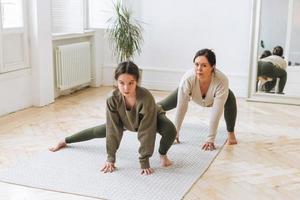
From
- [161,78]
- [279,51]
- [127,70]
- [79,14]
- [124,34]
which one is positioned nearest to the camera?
[127,70]

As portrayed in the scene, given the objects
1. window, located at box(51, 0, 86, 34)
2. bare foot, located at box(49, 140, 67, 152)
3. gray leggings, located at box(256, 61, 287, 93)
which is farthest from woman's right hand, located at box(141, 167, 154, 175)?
window, located at box(51, 0, 86, 34)

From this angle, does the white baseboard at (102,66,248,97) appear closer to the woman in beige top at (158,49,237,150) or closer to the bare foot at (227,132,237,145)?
the bare foot at (227,132,237,145)

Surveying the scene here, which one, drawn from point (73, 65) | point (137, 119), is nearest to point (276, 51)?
point (73, 65)

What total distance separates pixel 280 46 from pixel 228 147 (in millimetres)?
1967

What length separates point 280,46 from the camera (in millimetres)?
4715

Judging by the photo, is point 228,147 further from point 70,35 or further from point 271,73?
point 70,35

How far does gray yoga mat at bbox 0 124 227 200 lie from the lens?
2.43 meters

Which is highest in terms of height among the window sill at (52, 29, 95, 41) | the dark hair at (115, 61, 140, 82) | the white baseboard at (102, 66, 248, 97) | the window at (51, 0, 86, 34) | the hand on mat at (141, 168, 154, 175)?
the window at (51, 0, 86, 34)

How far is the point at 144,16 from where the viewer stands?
5.40 metres

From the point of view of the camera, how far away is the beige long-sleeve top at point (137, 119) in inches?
101

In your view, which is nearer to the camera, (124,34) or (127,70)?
(127,70)

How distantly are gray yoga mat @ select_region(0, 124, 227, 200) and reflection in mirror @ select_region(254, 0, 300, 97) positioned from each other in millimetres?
1844

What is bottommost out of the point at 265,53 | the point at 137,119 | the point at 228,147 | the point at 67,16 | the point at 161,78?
the point at 228,147

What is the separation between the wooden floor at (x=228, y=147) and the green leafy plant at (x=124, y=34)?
0.62 metres
